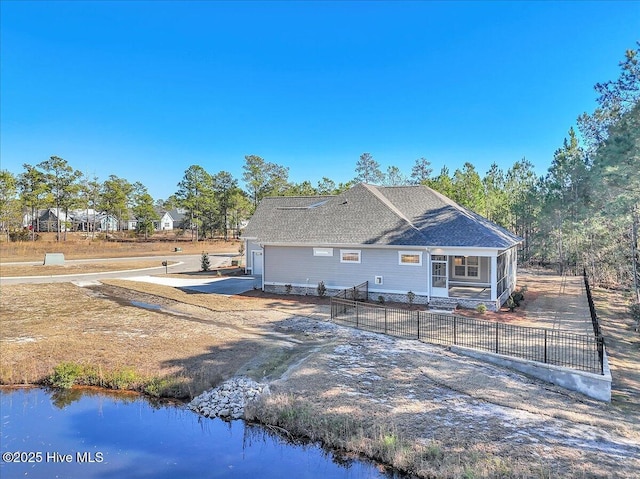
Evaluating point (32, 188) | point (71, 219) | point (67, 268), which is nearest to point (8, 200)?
point (32, 188)

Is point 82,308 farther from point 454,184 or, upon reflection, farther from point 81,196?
point 81,196

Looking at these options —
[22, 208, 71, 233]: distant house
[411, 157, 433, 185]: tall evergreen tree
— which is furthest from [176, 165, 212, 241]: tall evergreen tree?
[411, 157, 433, 185]: tall evergreen tree

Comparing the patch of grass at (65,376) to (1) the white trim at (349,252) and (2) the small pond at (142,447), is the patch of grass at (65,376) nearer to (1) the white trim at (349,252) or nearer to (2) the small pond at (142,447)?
(2) the small pond at (142,447)

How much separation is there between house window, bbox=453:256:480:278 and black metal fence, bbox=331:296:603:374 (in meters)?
7.47

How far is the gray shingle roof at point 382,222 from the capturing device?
1966 centimetres

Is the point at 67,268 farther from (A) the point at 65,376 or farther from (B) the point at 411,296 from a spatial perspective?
(B) the point at 411,296

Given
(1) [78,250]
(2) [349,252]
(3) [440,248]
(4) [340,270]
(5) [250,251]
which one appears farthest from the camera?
(1) [78,250]

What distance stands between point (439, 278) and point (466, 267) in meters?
5.22

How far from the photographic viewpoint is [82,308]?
20719 mm

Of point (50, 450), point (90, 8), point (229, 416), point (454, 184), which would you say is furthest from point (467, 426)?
point (454, 184)

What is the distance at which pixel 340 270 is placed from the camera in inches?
849

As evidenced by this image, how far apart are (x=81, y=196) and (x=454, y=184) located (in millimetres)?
55050

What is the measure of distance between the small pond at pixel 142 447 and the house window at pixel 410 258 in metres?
12.4

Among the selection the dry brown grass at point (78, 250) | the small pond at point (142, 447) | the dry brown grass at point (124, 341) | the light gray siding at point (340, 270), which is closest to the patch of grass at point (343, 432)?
the small pond at point (142, 447)
